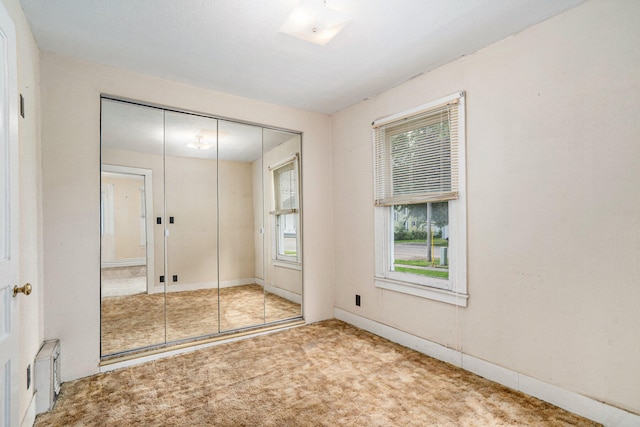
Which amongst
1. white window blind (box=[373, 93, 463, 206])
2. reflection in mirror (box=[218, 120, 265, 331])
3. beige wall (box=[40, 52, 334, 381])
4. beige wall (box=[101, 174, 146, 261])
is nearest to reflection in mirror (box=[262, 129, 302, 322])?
reflection in mirror (box=[218, 120, 265, 331])

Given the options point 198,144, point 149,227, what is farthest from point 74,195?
point 198,144

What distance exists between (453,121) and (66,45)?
3122 millimetres

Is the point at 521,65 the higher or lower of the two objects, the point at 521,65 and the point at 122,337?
the higher

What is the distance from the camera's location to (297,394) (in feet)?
7.48

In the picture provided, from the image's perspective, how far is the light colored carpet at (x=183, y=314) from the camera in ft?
9.11

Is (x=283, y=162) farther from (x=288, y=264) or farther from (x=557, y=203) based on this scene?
(x=557, y=203)

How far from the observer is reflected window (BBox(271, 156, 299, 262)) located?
3.76 meters

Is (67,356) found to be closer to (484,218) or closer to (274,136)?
(274,136)

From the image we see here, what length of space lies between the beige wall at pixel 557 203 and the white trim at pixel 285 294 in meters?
1.60

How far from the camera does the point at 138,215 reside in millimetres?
2936

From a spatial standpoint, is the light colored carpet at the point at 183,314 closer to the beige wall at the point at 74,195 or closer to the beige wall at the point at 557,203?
the beige wall at the point at 74,195

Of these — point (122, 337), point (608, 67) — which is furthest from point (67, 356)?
point (608, 67)

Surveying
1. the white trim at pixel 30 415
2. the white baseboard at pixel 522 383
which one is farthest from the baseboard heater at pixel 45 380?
the white baseboard at pixel 522 383

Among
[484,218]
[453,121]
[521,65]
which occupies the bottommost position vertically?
[484,218]
